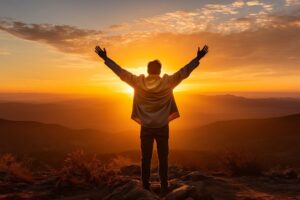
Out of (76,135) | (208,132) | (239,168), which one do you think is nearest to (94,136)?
(76,135)

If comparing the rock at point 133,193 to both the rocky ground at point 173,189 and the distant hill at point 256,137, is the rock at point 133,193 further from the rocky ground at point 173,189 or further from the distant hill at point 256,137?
the distant hill at point 256,137

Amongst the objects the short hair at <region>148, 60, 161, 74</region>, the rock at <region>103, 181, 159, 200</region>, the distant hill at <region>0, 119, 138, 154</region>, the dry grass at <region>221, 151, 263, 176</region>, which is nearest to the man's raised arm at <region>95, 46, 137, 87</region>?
the short hair at <region>148, 60, 161, 74</region>

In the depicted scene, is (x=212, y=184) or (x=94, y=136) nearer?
(x=212, y=184)

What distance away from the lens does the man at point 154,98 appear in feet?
23.5

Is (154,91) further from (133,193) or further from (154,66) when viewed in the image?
(133,193)

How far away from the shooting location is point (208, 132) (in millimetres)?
60062

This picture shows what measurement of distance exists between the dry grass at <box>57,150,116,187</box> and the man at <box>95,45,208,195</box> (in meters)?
3.02

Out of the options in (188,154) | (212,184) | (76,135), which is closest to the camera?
(212,184)

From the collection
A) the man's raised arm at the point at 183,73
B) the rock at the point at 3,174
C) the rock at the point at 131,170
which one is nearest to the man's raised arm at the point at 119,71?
the man's raised arm at the point at 183,73

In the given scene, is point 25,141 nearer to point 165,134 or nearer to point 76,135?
point 76,135

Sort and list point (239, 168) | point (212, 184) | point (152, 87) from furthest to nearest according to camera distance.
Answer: point (239, 168)
point (212, 184)
point (152, 87)

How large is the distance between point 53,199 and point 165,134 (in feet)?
11.4

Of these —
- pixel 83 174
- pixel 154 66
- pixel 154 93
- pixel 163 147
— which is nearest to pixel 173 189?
pixel 163 147

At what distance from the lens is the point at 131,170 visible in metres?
12.9
